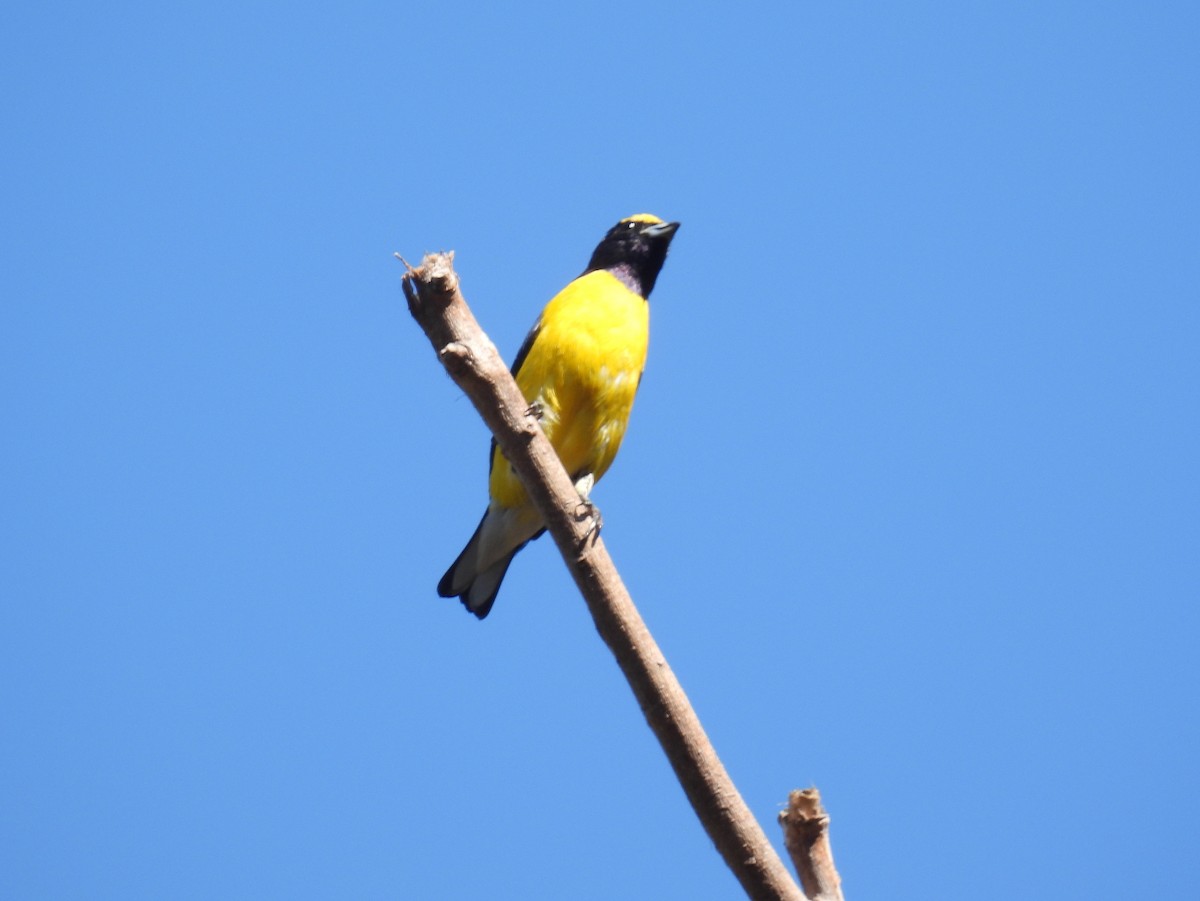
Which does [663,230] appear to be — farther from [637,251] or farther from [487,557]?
[487,557]

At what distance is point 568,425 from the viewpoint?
5.67 m

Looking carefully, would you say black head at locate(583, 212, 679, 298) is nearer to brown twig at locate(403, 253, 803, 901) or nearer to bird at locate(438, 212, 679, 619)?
bird at locate(438, 212, 679, 619)

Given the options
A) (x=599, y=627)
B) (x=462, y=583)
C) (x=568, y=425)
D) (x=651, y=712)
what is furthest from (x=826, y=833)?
(x=462, y=583)

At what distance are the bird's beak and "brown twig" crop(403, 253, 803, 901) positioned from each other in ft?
9.61

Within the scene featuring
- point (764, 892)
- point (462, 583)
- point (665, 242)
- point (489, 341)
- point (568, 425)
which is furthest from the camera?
point (665, 242)

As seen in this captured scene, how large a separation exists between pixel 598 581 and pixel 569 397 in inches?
62.6

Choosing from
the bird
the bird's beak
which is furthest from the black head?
the bird

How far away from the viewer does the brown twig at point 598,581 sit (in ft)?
13.0

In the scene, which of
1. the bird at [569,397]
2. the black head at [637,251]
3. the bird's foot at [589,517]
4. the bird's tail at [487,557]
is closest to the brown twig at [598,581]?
the bird's foot at [589,517]

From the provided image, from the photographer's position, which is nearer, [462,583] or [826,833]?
[826,833]

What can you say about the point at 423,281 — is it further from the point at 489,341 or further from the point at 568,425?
the point at 568,425

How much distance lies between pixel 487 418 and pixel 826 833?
6.21ft

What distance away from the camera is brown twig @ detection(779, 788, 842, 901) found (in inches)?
163

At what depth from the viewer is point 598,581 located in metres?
4.18
